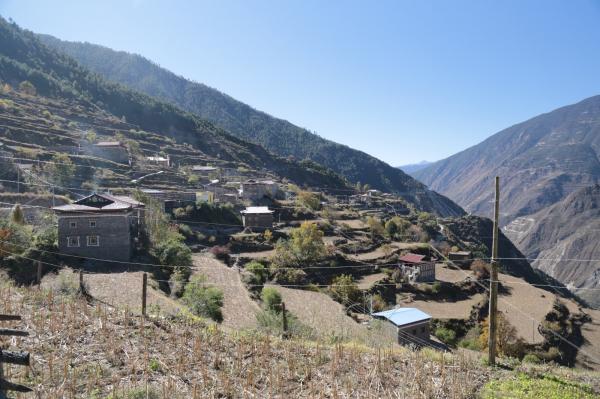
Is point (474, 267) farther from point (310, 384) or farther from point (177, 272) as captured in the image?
point (310, 384)

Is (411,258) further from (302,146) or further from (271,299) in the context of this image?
(302,146)

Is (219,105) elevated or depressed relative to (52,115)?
elevated

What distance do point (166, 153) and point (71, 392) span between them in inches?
3056

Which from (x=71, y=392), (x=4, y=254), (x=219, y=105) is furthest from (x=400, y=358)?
(x=219, y=105)

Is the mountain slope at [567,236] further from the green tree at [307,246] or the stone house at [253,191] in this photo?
the green tree at [307,246]

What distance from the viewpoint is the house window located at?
2542cm

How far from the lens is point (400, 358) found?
922 centimetres

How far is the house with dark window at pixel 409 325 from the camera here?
22516mm

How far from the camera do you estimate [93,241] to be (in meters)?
25.6

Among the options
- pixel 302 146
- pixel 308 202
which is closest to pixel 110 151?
pixel 308 202

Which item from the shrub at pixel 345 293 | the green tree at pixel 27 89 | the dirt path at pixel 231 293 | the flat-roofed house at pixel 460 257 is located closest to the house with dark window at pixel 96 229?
the dirt path at pixel 231 293

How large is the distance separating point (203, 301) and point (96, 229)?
36.0 feet

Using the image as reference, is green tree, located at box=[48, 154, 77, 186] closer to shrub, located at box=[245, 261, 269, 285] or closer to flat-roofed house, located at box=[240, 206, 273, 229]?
flat-roofed house, located at box=[240, 206, 273, 229]

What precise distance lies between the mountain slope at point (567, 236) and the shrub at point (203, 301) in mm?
137928
